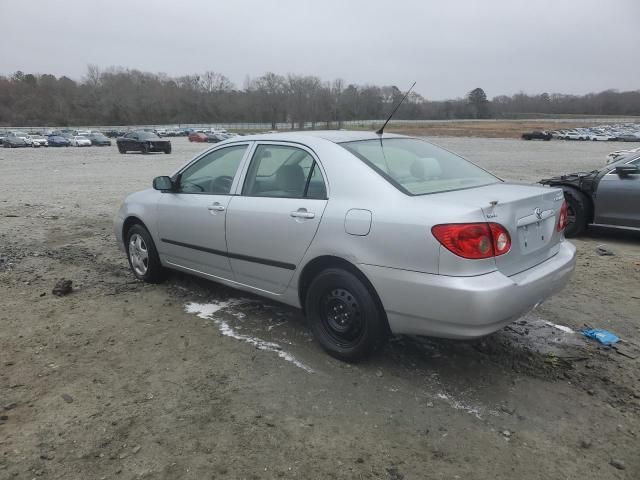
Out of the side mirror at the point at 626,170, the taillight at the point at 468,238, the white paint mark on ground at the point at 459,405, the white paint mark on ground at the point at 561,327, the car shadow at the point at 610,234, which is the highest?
the taillight at the point at 468,238

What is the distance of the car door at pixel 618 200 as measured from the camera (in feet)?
24.2

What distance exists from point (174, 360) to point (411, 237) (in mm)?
1944

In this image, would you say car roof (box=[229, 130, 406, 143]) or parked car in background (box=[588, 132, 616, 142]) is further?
parked car in background (box=[588, 132, 616, 142])

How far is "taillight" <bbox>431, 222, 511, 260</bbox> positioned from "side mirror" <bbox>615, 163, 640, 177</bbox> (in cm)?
566

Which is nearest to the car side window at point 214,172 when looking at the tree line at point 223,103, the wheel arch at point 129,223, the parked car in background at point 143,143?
the wheel arch at point 129,223

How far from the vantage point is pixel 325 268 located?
11.9 ft

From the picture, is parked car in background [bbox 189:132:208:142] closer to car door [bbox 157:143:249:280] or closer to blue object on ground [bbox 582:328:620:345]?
car door [bbox 157:143:249:280]

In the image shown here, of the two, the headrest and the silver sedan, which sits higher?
the headrest

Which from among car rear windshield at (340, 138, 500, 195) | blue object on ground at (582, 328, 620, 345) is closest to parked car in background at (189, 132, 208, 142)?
car rear windshield at (340, 138, 500, 195)

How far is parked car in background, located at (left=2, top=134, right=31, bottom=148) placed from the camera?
156 feet

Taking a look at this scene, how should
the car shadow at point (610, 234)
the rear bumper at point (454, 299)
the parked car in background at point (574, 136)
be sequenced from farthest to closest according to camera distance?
the parked car in background at point (574, 136) → the car shadow at point (610, 234) → the rear bumper at point (454, 299)

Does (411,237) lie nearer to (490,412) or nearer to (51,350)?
(490,412)

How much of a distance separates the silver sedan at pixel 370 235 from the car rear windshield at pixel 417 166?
0.02 m

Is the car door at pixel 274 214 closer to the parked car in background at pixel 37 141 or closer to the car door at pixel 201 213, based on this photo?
the car door at pixel 201 213
